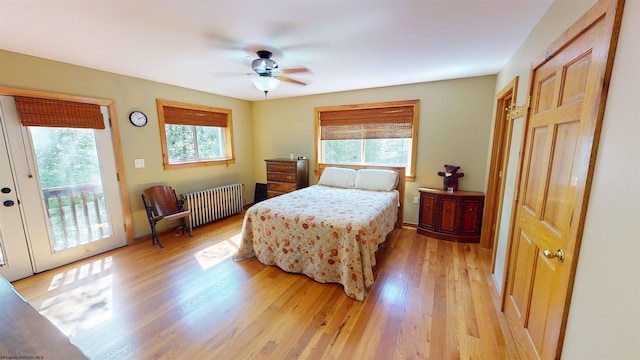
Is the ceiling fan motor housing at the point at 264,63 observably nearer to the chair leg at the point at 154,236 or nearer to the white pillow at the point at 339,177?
the white pillow at the point at 339,177

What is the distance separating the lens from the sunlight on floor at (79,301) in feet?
6.11

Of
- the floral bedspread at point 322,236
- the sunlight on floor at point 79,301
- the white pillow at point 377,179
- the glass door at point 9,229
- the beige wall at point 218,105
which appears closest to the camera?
the sunlight on floor at point 79,301

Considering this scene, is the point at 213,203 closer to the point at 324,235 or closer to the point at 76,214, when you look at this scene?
the point at 76,214

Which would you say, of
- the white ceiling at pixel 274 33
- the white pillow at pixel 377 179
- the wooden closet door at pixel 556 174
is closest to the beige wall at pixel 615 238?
the wooden closet door at pixel 556 174

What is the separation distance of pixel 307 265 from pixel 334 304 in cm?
52

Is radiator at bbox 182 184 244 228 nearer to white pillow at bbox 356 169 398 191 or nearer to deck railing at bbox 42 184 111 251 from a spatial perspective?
deck railing at bbox 42 184 111 251

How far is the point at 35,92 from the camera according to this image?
2.40m

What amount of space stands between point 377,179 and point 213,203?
2.82 m

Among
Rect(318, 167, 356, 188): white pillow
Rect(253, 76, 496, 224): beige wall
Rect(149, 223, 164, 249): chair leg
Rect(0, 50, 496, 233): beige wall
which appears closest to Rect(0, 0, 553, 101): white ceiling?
Rect(0, 50, 496, 233): beige wall

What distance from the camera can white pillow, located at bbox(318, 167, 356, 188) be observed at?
390 centimetres

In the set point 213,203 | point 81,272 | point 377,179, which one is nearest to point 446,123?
point 377,179

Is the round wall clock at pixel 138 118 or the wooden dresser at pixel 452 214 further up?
the round wall clock at pixel 138 118

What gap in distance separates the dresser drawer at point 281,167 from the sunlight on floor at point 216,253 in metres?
1.49

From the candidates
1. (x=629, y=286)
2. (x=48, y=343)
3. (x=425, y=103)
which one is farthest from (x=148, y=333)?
(x=425, y=103)
